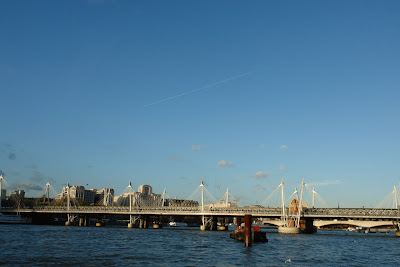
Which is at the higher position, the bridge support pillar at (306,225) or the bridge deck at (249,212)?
the bridge deck at (249,212)

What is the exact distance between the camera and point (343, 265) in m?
56.2

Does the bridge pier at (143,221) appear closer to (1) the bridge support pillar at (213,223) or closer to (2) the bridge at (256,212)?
(2) the bridge at (256,212)

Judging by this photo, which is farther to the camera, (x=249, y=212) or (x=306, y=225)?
(x=306, y=225)

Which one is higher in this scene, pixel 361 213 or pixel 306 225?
pixel 361 213

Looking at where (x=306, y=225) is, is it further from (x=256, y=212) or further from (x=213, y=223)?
(x=213, y=223)

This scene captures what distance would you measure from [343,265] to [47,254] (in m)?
42.7

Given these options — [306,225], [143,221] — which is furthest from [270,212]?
[143,221]

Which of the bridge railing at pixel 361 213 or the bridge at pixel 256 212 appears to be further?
the bridge at pixel 256 212

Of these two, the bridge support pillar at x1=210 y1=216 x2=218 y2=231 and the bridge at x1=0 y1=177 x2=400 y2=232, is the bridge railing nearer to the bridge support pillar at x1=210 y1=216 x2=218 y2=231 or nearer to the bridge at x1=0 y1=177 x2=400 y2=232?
the bridge at x1=0 y1=177 x2=400 y2=232

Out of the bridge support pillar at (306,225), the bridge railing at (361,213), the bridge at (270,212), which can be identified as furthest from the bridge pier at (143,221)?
the bridge railing at (361,213)

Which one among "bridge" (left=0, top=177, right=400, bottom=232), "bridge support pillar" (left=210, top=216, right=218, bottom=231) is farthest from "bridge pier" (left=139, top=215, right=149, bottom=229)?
"bridge support pillar" (left=210, top=216, right=218, bottom=231)

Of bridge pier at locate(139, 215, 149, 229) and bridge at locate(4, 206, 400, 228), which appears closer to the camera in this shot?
bridge at locate(4, 206, 400, 228)

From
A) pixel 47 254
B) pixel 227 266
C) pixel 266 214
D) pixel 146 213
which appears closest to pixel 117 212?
pixel 146 213

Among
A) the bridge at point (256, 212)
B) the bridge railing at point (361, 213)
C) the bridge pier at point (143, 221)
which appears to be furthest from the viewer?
the bridge pier at point (143, 221)
